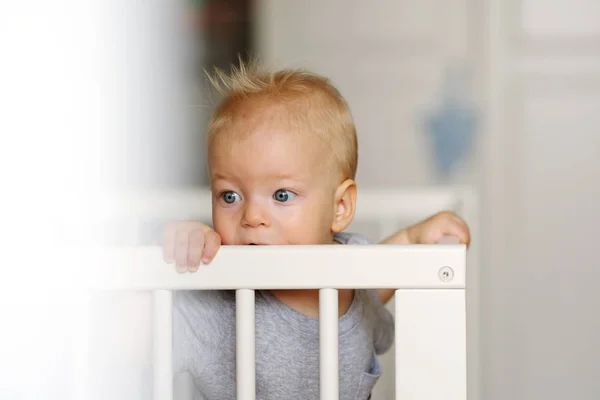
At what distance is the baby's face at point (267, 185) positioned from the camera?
0.91 meters

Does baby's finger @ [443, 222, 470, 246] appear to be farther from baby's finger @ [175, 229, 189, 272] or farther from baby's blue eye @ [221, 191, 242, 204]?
baby's finger @ [175, 229, 189, 272]

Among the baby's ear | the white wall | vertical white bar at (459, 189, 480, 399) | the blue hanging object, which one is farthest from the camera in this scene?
the blue hanging object

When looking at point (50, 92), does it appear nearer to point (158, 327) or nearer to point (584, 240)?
point (158, 327)

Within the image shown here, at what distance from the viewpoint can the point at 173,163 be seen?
7.81ft

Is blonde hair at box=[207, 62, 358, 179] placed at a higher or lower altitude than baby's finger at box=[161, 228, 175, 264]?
higher

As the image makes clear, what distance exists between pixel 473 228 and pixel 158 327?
3.13ft

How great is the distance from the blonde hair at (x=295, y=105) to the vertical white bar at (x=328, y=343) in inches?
11.9

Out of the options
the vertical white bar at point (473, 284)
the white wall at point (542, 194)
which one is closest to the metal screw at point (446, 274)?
the vertical white bar at point (473, 284)

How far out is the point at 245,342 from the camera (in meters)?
0.68

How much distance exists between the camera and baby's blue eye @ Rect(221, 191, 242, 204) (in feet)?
3.06

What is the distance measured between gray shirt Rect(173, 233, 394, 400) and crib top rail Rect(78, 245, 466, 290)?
0.17 meters

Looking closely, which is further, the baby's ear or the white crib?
the baby's ear

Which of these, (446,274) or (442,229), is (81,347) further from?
(442,229)

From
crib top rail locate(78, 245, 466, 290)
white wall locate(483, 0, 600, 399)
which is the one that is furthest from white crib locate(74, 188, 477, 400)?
white wall locate(483, 0, 600, 399)
